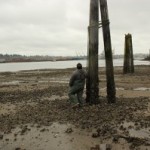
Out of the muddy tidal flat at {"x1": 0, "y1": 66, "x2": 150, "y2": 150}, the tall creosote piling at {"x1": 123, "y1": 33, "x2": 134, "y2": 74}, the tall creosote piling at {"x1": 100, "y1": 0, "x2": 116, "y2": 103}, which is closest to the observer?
the muddy tidal flat at {"x1": 0, "y1": 66, "x2": 150, "y2": 150}

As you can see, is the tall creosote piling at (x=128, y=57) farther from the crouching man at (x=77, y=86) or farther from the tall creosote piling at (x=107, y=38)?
the crouching man at (x=77, y=86)

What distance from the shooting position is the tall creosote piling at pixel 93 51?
15.9 meters

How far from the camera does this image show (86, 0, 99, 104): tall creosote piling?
15.9 m

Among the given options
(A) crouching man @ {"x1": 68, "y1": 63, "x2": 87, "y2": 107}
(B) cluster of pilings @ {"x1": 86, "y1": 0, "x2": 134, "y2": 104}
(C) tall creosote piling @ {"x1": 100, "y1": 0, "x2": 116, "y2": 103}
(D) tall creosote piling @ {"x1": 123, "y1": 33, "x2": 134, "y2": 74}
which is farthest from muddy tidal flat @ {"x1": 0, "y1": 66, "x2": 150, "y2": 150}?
(D) tall creosote piling @ {"x1": 123, "y1": 33, "x2": 134, "y2": 74}

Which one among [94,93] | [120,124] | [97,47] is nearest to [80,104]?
[94,93]

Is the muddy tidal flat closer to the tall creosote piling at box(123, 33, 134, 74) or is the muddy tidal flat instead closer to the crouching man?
the crouching man

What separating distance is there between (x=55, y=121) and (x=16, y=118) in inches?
67.7

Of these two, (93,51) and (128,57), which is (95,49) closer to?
(93,51)

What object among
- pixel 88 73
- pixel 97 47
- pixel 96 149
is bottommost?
pixel 96 149

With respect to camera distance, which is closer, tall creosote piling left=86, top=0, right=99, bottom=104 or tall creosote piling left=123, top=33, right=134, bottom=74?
tall creosote piling left=86, top=0, right=99, bottom=104

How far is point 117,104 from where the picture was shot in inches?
635

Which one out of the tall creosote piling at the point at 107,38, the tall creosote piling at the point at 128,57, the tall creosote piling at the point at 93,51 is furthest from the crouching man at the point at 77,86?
the tall creosote piling at the point at 128,57

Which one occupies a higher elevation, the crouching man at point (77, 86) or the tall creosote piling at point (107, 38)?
the tall creosote piling at point (107, 38)

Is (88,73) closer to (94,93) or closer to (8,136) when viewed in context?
(94,93)
